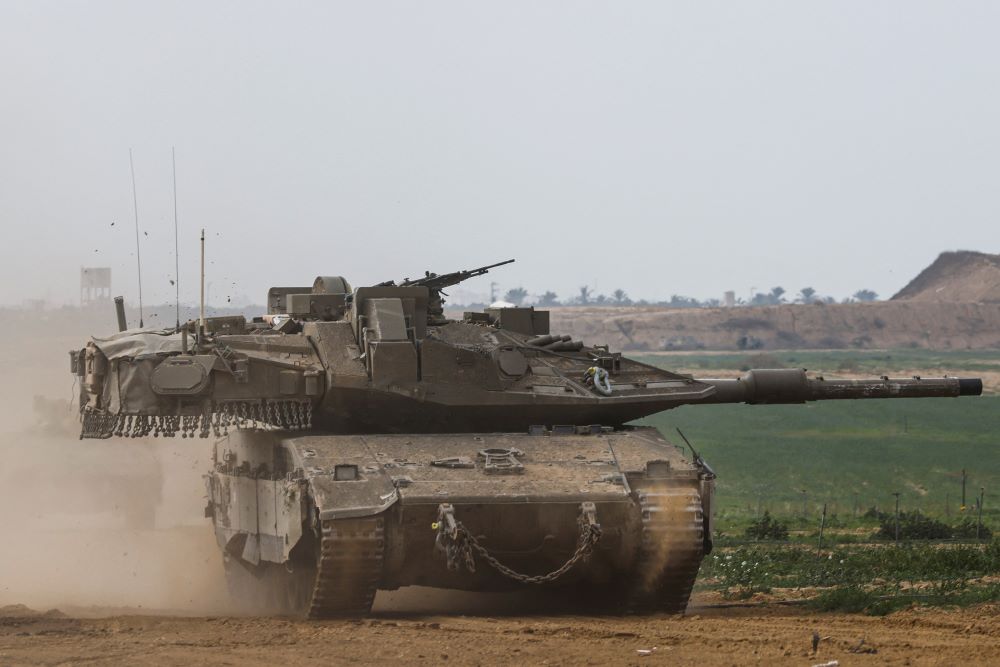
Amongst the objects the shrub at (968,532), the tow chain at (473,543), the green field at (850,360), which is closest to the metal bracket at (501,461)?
the tow chain at (473,543)

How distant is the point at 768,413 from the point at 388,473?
3970 centimetres

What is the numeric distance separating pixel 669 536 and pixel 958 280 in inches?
4341

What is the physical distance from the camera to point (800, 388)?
18.6 metres

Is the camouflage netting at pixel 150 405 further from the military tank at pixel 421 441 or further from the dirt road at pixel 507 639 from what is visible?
the dirt road at pixel 507 639

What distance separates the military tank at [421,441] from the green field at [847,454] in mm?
10627

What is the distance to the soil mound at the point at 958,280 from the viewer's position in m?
114

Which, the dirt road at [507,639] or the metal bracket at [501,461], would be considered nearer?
the dirt road at [507,639]

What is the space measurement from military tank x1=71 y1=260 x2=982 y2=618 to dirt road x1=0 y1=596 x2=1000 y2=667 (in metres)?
0.56

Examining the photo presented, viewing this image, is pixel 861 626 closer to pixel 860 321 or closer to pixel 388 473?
pixel 388 473

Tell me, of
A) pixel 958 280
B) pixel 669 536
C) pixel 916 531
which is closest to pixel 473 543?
pixel 669 536

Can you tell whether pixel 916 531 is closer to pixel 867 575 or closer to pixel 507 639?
pixel 867 575

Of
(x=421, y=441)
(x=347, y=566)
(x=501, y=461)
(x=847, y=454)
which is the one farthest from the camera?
(x=847, y=454)

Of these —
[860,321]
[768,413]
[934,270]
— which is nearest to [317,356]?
[768,413]

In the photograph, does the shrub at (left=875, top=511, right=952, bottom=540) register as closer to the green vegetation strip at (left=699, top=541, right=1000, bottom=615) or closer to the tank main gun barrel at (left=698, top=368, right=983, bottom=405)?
the green vegetation strip at (left=699, top=541, right=1000, bottom=615)
